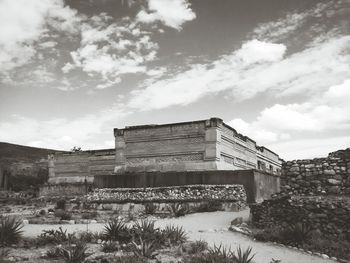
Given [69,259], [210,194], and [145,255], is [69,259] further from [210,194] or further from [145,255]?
[210,194]

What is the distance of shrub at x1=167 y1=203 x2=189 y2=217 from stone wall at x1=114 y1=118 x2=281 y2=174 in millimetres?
3525

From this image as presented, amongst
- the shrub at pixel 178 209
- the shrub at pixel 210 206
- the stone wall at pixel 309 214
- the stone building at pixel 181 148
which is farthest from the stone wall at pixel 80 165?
the stone wall at pixel 309 214

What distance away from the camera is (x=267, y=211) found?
9.20 m

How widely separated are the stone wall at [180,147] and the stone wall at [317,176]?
4657 mm

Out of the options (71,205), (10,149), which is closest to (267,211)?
(71,205)

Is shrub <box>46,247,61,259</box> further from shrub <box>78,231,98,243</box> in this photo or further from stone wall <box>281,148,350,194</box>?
stone wall <box>281,148,350,194</box>

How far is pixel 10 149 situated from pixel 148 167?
28.8 m

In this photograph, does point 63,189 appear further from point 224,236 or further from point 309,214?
point 309,214

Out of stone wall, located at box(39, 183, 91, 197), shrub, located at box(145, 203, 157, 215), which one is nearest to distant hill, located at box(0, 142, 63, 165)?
stone wall, located at box(39, 183, 91, 197)

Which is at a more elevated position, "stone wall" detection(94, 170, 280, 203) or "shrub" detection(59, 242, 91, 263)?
"stone wall" detection(94, 170, 280, 203)

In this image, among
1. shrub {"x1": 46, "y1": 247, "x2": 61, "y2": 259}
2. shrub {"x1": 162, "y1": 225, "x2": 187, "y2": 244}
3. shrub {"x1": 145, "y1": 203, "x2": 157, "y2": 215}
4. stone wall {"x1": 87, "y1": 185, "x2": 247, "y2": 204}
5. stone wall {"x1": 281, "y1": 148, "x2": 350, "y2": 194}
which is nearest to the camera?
shrub {"x1": 46, "y1": 247, "x2": 61, "y2": 259}

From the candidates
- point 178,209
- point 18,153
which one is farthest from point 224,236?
point 18,153

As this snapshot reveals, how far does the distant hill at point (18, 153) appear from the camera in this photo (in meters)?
36.4

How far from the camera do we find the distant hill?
120 ft
